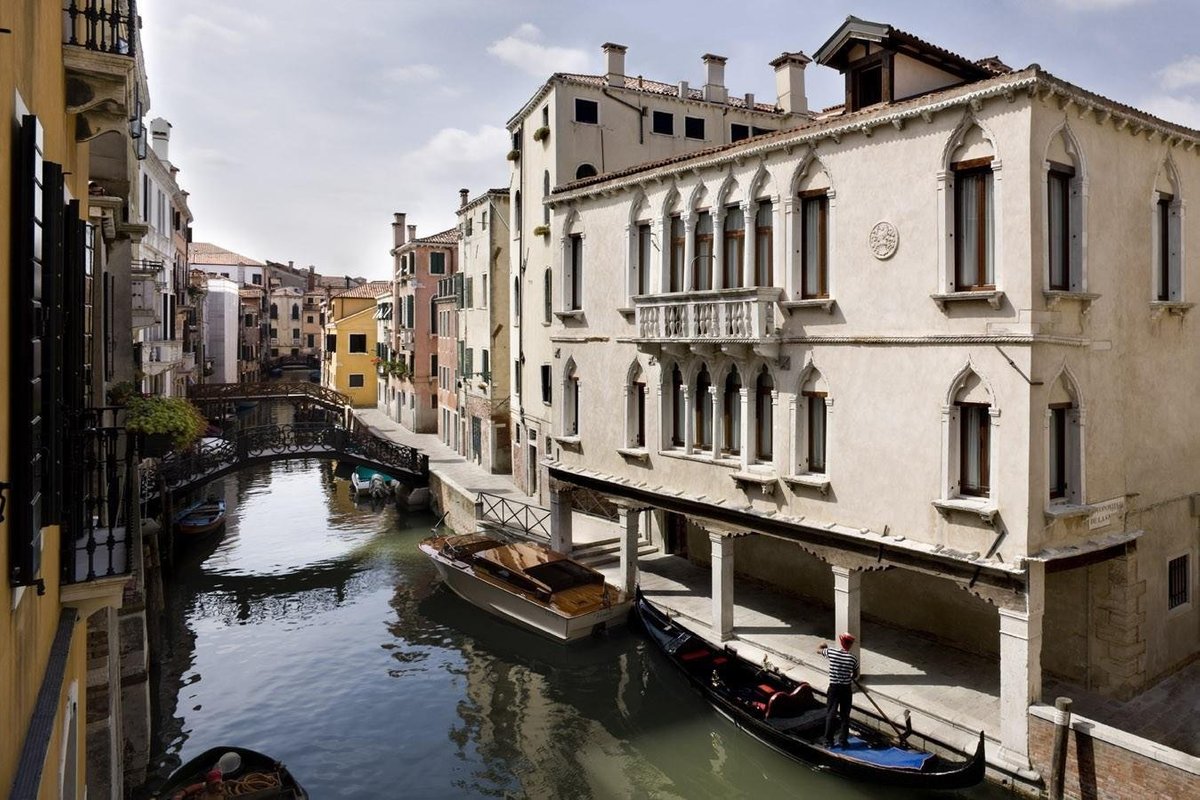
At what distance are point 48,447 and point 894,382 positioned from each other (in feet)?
34.7

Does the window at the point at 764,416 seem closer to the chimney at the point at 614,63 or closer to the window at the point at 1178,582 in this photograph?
the window at the point at 1178,582

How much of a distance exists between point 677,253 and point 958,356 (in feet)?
20.8

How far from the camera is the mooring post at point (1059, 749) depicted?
34.0 ft

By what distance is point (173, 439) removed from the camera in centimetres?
1080

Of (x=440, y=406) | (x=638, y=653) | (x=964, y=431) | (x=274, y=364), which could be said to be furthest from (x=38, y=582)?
(x=274, y=364)

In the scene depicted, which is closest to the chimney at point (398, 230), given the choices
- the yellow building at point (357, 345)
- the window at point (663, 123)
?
the yellow building at point (357, 345)

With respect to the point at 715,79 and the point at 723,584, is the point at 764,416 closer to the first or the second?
the point at 723,584

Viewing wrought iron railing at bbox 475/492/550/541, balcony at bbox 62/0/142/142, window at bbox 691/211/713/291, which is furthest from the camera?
wrought iron railing at bbox 475/492/550/541

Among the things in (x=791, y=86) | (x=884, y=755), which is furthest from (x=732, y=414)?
(x=791, y=86)

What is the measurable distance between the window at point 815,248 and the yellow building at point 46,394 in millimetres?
9763

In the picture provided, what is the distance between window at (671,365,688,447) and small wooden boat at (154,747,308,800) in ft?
29.5

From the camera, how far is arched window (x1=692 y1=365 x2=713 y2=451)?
630 inches

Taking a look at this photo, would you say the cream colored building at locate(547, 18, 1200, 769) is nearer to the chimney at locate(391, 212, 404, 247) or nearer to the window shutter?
the window shutter

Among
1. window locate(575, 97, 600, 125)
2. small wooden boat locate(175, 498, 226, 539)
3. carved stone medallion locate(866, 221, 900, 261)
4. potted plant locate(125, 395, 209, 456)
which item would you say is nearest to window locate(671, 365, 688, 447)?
carved stone medallion locate(866, 221, 900, 261)
